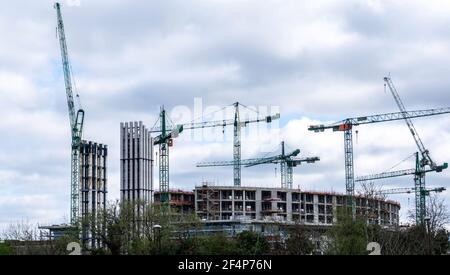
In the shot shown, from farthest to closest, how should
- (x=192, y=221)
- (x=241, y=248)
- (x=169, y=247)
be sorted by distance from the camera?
(x=192, y=221)
(x=241, y=248)
(x=169, y=247)

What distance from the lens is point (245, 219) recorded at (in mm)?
153000

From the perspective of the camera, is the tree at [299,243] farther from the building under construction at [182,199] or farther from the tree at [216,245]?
the building under construction at [182,199]

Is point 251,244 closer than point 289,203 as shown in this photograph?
Yes

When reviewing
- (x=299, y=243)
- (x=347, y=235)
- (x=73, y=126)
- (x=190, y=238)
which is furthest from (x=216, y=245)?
(x=73, y=126)

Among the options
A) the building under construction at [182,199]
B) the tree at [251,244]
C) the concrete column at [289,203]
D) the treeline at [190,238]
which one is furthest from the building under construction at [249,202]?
the tree at [251,244]

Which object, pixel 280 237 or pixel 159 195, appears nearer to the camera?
pixel 280 237

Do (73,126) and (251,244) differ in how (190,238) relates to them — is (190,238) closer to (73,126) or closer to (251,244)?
(251,244)

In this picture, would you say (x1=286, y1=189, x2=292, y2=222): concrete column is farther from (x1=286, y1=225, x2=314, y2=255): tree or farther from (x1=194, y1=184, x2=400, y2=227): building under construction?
(x1=286, y1=225, x2=314, y2=255): tree

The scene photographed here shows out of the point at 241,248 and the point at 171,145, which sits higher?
the point at 171,145

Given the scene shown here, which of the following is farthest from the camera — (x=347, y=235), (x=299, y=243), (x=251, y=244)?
(x=251, y=244)
